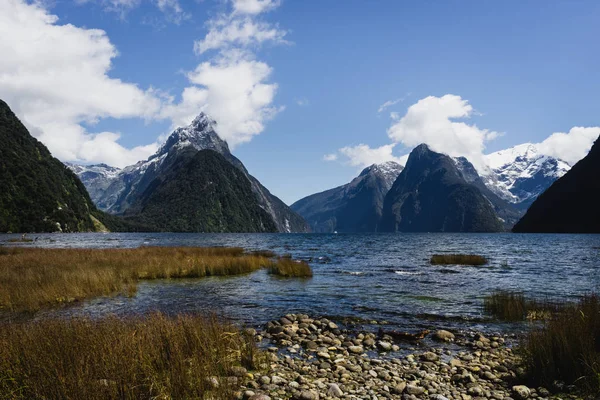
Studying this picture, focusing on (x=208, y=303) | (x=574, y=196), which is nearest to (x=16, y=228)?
(x=208, y=303)

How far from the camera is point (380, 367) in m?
10.1

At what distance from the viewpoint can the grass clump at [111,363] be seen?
645cm

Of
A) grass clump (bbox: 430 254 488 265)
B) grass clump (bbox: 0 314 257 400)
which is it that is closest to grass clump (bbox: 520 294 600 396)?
grass clump (bbox: 0 314 257 400)

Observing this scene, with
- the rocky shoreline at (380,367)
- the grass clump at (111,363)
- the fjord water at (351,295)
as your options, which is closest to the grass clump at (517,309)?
the fjord water at (351,295)

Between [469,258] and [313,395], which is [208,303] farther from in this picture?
[469,258]

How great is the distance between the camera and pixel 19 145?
18625 centimetres

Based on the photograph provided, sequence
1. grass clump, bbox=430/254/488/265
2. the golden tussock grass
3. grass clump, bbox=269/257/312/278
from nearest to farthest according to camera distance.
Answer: the golden tussock grass < grass clump, bbox=269/257/312/278 < grass clump, bbox=430/254/488/265

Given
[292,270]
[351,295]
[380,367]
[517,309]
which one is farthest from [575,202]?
[380,367]

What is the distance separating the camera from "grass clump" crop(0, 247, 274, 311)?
19047mm

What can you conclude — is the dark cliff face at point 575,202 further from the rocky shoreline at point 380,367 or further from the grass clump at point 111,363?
the grass clump at point 111,363

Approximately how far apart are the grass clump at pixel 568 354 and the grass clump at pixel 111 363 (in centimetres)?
A: 751

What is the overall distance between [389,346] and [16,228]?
186 m

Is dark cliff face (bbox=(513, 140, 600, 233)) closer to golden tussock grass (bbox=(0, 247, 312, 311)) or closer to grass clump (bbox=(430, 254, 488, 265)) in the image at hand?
grass clump (bbox=(430, 254, 488, 265))

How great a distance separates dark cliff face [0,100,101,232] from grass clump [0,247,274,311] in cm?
15196
